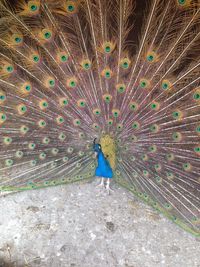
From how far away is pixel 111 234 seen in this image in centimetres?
272

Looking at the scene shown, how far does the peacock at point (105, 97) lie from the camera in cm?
252

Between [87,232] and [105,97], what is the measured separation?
1.34m

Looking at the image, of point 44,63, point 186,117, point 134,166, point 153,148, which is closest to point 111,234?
point 134,166

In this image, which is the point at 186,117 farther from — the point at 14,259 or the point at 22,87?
the point at 14,259

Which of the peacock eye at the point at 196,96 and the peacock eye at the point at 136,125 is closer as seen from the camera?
the peacock eye at the point at 196,96

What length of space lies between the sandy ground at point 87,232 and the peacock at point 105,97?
139mm

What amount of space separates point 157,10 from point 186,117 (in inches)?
39.8

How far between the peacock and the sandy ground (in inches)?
5.5

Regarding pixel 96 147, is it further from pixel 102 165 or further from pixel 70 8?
pixel 70 8

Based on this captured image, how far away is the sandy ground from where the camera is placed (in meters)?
2.44

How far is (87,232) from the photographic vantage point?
2.72 metres

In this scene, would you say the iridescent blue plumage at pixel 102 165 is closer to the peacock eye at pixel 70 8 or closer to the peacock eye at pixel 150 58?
the peacock eye at pixel 150 58

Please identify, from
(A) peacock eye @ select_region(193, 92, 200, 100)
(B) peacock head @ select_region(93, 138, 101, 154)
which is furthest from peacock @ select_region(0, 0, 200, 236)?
(B) peacock head @ select_region(93, 138, 101, 154)

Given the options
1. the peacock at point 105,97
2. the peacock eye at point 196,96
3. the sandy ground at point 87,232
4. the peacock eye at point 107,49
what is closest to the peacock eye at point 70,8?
the peacock at point 105,97
